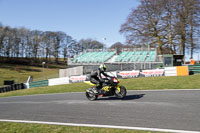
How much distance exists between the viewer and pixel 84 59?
34.9 metres

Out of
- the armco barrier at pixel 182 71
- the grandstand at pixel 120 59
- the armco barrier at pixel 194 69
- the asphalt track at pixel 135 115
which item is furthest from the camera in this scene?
the grandstand at pixel 120 59

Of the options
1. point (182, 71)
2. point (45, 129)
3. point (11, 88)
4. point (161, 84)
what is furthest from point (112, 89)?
point (11, 88)

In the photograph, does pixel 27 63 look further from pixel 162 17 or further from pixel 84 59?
pixel 162 17

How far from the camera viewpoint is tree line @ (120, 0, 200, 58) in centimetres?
3100

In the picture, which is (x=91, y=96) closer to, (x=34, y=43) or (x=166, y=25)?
(x=166, y=25)

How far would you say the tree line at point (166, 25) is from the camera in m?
31.0

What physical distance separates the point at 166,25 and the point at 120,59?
9.33 metres

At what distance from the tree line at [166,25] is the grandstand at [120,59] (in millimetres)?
1979

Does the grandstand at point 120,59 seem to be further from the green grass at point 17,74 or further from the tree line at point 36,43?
the tree line at point 36,43

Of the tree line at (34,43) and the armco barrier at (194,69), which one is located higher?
the tree line at (34,43)

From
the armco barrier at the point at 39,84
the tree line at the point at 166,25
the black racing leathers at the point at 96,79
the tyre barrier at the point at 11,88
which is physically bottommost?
the tyre barrier at the point at 11,88

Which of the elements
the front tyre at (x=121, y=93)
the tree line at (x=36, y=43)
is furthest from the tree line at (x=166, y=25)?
the tree line at (x=36, y=43)

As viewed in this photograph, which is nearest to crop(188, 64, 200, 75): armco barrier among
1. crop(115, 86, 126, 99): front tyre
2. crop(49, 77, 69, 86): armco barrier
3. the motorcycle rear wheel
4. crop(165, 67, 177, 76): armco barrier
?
crop(165, 67, 177, 76): armco barrier

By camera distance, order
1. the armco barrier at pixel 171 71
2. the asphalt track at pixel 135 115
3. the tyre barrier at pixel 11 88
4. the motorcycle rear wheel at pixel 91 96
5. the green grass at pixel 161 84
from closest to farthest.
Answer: the asphalt track at pixel 135 115
the motorcycle rear wheel at pixel 91 96
the green grass at pixel 161 84
the armco barrier at pixel 171 71
the tyre barrier at pixel 11 88
